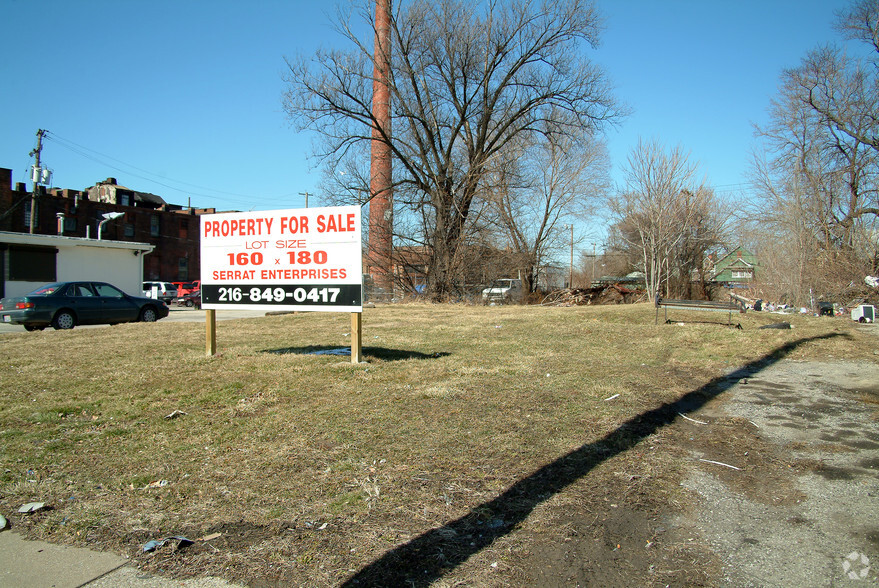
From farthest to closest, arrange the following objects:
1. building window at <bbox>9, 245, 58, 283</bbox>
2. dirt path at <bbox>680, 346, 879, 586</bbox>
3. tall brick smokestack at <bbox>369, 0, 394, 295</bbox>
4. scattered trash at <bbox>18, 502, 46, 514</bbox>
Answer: tall brick smokestack at <bbox>369, 0, 394, 295</bbox> < building window at <bbox>9, 245, 58, 283</bbox> < scattered trash at <bbox>18, 502, 46, 514</bbox> < dirt path at <bbox>680, 346, 879, 586</bbox>

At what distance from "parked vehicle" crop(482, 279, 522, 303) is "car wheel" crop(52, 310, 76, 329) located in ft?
61.6

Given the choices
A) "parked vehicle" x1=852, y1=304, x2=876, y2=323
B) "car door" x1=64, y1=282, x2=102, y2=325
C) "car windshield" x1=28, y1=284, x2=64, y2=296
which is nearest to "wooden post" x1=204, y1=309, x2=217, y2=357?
"car door" x1=64, y1=282, x2=102, y2=325

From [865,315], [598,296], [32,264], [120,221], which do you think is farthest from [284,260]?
[120,221]

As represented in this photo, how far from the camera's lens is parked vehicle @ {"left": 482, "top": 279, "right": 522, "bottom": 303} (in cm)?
3059

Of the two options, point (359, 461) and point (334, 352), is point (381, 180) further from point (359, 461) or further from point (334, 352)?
point (359, 461)

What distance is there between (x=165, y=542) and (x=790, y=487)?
414 cm

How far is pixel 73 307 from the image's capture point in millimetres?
16125

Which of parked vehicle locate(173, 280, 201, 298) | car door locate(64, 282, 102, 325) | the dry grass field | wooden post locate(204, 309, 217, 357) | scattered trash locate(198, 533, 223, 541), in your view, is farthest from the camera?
parked vehicle locate(173, 280, 201, 298)

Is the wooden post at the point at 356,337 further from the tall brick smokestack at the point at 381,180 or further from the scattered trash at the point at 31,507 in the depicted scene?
the tall brick smokestack at the point at 381,180

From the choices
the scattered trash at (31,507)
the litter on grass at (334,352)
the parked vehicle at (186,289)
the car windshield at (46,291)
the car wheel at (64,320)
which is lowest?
the scattered trash at (31,507)

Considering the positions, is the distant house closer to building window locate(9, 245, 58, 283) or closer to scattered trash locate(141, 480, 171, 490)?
scattered trash locate(141, 480, 171, 490)

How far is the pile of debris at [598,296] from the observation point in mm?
30453

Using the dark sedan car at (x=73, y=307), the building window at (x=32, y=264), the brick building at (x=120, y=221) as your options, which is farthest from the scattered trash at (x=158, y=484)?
the brick building at (x=120, y=221)

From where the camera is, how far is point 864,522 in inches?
133
